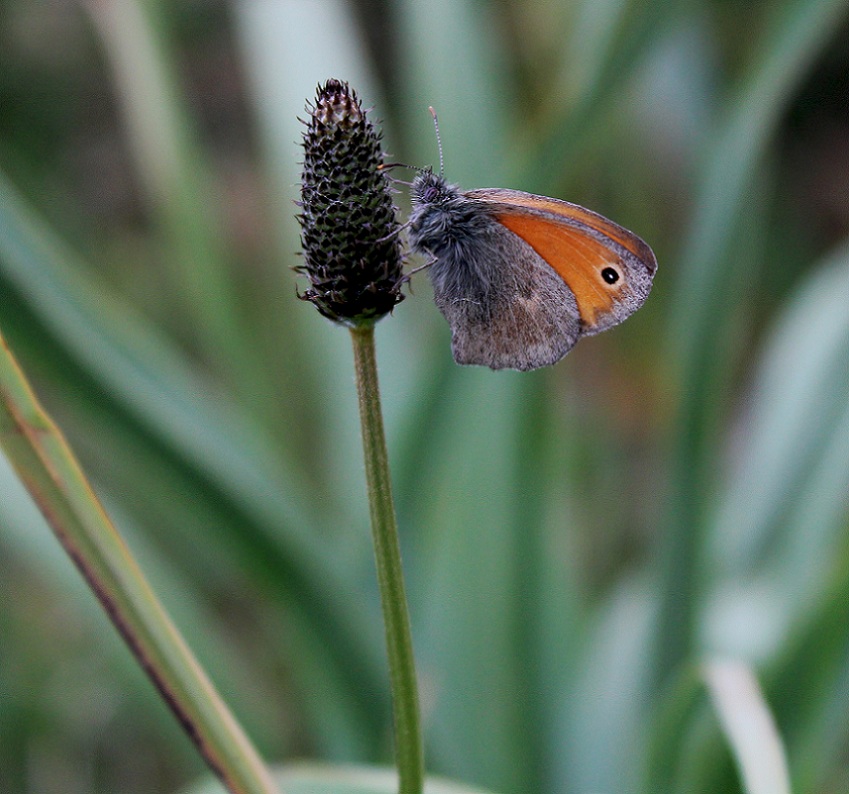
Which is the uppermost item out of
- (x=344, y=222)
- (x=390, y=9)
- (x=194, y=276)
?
(x=390, y=9)

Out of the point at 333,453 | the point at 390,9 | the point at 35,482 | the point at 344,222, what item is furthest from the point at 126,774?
the point at 390,9

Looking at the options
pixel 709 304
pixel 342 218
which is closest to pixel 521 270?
pixel 342 218

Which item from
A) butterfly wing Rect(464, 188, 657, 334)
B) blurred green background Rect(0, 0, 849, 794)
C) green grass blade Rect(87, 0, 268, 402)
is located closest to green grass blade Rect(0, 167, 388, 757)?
blurred green background Rect(0, 0, 849, 794)

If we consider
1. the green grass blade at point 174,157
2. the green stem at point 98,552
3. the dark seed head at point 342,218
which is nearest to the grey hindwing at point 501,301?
the dark seed head at point 342,218

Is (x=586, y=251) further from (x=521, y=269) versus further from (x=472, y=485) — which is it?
(x=472, y=485)

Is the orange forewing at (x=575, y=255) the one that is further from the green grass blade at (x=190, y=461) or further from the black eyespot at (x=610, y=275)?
the green grass blade at (x=190, y=461)

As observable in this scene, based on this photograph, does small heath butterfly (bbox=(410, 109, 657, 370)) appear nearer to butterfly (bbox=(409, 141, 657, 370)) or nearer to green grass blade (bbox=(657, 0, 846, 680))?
butterfly (bbox=(409, 141, 657, 370))

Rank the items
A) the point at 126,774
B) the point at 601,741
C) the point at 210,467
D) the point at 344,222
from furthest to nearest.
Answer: the point at 126,774 < the point at 601,741 < the point at 210,467 < the point at 344,222

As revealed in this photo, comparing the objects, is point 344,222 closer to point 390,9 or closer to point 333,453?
point 333,453
